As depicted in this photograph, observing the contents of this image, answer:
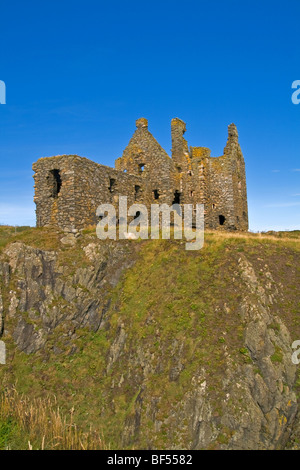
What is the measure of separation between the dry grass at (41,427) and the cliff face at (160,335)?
728 mm

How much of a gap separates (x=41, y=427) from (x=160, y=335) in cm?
737

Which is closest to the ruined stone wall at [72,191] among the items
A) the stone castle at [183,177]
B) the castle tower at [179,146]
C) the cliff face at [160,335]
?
the stone castle at [183,177]

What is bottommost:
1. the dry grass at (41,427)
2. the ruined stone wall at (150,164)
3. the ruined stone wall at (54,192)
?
the dry grass at (41,427)

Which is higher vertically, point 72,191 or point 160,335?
point 72,191

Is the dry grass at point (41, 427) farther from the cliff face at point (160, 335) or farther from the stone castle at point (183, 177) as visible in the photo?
the stone castle at point (183, 177)

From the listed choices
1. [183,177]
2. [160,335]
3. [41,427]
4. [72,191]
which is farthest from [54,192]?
[41,427]

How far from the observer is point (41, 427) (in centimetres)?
1584

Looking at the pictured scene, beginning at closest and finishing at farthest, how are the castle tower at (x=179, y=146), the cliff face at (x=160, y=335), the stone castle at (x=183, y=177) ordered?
the cliff face at (x=160, y=335) → the stone castle at (x=183, y=177) → the castle tower at (x=179, y=146)

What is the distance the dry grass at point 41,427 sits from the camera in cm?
1516

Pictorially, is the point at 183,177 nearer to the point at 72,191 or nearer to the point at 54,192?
the point at 72,191

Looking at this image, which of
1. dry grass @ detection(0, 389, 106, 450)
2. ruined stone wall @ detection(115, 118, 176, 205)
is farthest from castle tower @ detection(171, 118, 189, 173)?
dry grass @ detection(0, 389, 106, 450)

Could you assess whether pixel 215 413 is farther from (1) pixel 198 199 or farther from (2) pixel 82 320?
(1) pixel 198 199

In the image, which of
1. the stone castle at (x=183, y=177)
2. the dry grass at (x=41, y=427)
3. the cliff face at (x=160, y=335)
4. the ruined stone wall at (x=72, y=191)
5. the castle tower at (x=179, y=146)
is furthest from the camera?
the castle tower at (x=179, y=146)
